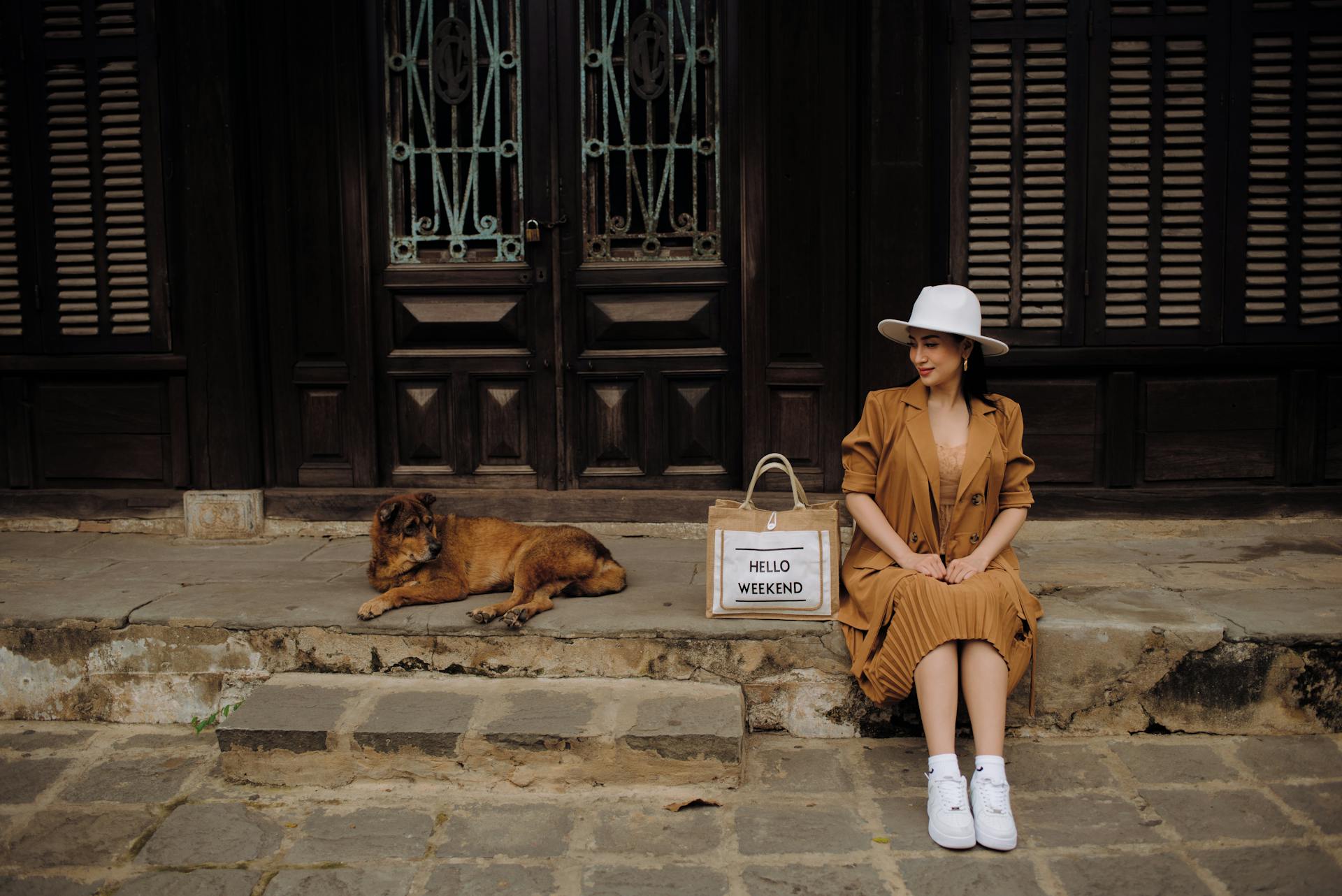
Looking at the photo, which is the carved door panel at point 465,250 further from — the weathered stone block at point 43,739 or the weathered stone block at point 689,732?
the weathered stone block at point 689,732

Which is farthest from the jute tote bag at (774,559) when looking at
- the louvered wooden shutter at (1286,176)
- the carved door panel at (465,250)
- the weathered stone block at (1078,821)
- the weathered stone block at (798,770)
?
the louvered wooden shutter at (1286,176)

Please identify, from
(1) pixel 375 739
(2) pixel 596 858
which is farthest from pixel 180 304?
(2) pixel 596 858

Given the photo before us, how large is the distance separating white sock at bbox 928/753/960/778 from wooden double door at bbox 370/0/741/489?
8.40ft

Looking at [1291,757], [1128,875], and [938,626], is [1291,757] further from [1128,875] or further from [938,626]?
[938,626]

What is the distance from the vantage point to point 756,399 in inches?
214

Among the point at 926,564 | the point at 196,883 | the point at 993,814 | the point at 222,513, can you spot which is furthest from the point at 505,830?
the point at 222,513

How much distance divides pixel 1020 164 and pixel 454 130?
2.95 meters

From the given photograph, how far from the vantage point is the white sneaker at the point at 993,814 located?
10.3 ft

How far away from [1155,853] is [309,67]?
205 inches

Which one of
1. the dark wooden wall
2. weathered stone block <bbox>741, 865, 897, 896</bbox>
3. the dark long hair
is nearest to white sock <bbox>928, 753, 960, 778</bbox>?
weathered stone block <bbox>741, 865, 897, 896</bbox>

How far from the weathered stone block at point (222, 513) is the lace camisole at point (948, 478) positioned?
370 cm

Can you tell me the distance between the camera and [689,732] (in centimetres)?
360

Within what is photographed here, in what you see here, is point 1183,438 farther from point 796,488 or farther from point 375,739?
point 375,739

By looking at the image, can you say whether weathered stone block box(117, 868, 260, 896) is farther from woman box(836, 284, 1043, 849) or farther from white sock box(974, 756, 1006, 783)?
white sock box(974, 756, 1006, 783)
